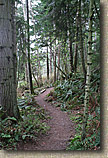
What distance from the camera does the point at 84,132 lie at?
6.86 ft

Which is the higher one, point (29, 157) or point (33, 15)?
point (33, 15)

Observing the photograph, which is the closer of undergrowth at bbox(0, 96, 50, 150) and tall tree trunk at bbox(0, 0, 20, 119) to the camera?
undergrowth at bbox(0, 96, 50, 150)

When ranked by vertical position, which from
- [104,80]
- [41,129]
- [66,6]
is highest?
[66,6]

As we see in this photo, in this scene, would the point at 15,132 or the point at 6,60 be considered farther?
the point at 6,60

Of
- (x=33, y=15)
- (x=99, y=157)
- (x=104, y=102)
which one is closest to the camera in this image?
(x=99, y=157)

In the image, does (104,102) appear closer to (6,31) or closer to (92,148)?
(92,148)

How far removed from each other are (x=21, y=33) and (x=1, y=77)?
154 inches

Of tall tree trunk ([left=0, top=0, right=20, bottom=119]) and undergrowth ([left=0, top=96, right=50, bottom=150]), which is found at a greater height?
tall tree trunk ([left=0, top=0, right=20, bottom=119])

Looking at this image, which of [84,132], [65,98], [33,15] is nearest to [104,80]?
[84,132]

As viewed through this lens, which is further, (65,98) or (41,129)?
(65,98)

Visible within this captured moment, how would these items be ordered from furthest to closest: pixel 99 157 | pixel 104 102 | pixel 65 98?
pixel 65 98
pixel 104 102
pixel 99 157

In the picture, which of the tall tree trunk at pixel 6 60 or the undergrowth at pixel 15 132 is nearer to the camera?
the undergrowth at pixel 15 132

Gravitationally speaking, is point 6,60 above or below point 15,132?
above

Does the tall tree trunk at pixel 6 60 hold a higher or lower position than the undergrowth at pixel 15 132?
higher
